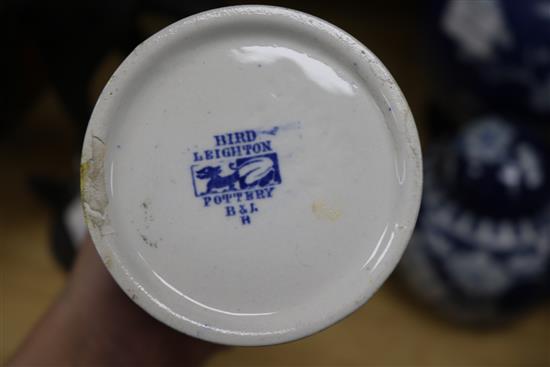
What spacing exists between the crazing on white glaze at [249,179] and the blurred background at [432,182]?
0.27 metres

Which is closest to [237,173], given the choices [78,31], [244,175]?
[244,175]

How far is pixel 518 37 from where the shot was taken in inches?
28.5

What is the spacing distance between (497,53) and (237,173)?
1.52 ft

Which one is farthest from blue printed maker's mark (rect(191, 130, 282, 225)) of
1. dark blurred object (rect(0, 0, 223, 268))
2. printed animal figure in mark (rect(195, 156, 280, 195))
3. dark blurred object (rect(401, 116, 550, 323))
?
dark blurred object (rect(401, 116, 550, 323))

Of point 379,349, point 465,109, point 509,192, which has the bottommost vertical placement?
point 379,349

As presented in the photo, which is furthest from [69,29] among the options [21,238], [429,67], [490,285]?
[490,285]

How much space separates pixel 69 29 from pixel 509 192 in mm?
563

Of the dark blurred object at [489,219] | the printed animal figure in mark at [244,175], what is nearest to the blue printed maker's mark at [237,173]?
the printed animal figure in mark at [244,175]

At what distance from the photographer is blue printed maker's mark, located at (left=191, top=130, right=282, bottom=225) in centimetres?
42

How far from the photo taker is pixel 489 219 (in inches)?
29.7

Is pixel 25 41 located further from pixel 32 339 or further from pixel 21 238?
pixel 32 339

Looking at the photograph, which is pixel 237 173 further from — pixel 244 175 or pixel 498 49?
pixel 498 49

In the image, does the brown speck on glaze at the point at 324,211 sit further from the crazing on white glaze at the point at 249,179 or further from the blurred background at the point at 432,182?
the blurred background at the point at 432,182

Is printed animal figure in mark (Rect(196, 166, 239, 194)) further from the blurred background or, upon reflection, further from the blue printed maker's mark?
the blurred background
